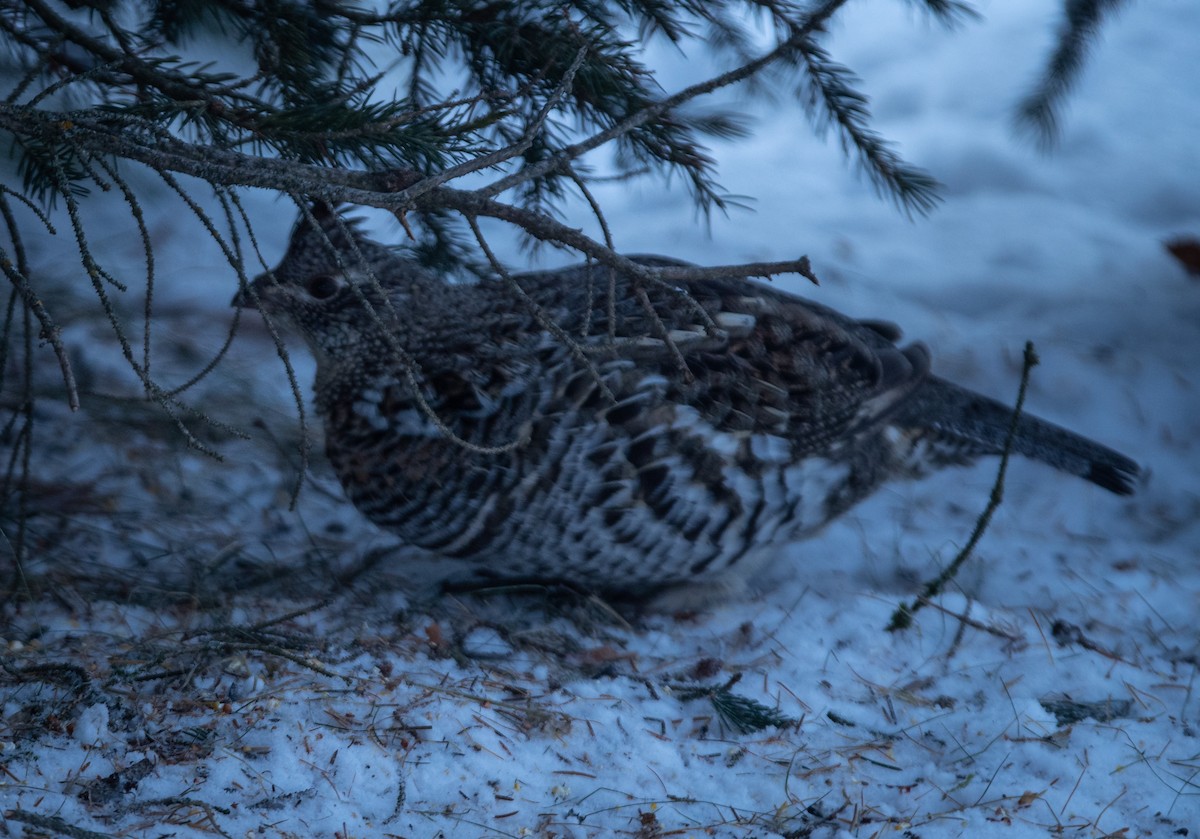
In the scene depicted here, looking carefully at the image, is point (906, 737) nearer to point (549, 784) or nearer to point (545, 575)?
point (549, 784)

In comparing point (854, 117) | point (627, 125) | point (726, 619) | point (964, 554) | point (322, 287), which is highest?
point (854, 117)

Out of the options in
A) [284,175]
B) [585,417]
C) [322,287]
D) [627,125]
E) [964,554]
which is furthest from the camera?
[322,287]

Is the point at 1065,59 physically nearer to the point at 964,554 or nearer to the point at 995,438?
the point at 995,438

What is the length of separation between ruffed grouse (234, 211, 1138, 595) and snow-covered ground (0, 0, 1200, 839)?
30 cm

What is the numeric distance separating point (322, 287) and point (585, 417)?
930 mm

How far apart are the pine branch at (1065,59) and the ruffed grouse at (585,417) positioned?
1.23 metres

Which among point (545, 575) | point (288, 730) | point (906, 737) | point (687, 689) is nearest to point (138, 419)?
point (545, 575)

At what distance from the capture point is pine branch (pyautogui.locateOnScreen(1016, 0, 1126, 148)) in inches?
134

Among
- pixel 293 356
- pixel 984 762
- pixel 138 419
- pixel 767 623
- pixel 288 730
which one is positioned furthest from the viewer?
pixel 293 356

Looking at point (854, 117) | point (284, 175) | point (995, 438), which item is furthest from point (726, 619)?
point (284, 175)

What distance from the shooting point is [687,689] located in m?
2.77

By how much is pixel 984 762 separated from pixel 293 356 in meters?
3.48

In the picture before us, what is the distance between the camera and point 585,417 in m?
2.94

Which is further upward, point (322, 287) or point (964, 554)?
point (322, 287)
